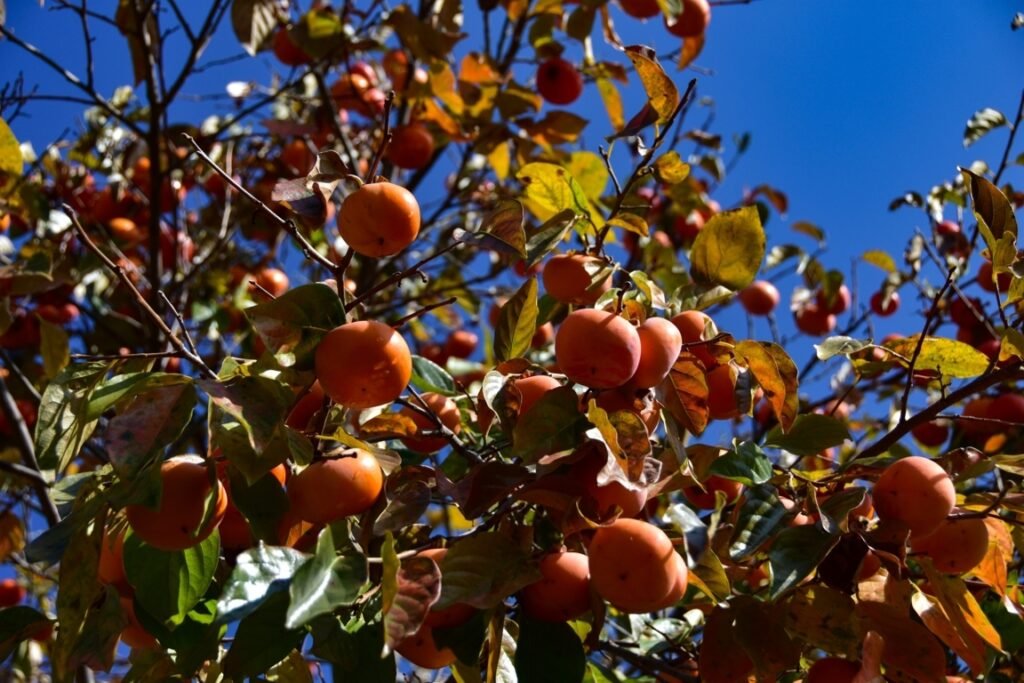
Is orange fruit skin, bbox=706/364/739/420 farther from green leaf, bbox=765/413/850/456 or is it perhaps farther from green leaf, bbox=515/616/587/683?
green leaf, bbox=515/616/587/683

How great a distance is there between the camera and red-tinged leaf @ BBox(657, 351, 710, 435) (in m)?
1.08

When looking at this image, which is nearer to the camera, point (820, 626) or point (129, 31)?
point (820, 626)

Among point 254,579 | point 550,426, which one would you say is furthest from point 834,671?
point 254,579

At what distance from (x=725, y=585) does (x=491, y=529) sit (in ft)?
0.90

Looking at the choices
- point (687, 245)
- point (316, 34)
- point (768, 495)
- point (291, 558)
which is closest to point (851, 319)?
point (687, 245)

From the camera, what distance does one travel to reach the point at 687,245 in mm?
3205

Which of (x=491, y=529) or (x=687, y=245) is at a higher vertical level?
(x=687, y=245)

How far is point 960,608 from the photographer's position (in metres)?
1.01

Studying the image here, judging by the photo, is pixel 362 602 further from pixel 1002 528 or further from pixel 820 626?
pixel 1002 528

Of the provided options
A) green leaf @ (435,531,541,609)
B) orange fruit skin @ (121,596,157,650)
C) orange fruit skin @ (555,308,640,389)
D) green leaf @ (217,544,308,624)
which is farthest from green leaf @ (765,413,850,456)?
orange fruit skin @ (121,596,157,650)

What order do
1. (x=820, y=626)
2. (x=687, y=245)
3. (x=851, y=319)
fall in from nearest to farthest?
(x=820, y=626) → (x=851, y=319) → (x=687, y=245)

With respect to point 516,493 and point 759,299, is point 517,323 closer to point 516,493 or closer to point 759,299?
point 516,493

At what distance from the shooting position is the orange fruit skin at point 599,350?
96 cm

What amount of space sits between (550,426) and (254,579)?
13.9 inches
